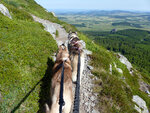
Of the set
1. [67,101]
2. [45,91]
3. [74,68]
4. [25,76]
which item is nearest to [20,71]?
[25,76]

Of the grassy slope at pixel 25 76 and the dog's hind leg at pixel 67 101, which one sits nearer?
the dog's hind leg at pixel 67 101

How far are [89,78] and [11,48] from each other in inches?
249

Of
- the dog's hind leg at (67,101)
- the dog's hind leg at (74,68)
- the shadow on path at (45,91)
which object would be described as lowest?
the shadow on path at (45,91)

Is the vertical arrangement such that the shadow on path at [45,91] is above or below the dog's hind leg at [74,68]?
below

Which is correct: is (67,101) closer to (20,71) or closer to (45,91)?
(45,91)

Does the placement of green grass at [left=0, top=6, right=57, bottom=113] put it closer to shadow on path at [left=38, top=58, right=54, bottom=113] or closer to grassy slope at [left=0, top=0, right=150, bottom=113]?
grassy slope at [left=0, top=0, right=150, bottom=113]

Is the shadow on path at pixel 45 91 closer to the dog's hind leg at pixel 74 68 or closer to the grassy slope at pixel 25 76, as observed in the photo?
the grassy slope at pixel 25 76

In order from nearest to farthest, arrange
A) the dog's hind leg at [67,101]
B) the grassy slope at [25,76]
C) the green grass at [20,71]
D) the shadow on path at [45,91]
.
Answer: the dog's hind leg at [67,101] → the green grass at [20,71] → the grassy slope at [25,76] → the shadow on path at [45,91]

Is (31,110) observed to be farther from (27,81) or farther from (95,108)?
(95,108)

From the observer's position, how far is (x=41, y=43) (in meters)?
11.0

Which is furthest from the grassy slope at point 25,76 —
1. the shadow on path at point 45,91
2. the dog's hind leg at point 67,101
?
the dog's hind leg at point 67,101

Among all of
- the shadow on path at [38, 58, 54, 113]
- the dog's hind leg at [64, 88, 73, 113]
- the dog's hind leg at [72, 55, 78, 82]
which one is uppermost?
the dog's hind leg at [72, 55, 78, 82]

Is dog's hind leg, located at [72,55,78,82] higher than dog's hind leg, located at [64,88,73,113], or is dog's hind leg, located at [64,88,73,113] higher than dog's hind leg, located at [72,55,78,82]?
dog's hind leg, located at [72,55,78,82]

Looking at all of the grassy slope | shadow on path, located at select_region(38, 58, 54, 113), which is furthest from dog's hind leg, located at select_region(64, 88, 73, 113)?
the grassy slope
